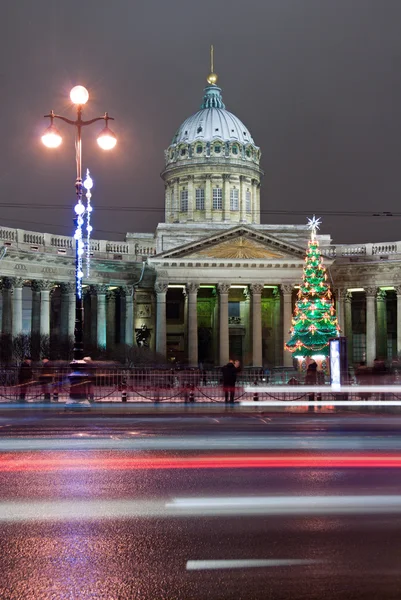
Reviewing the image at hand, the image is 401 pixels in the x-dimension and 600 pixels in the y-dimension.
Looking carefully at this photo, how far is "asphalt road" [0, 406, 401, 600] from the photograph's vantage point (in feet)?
22.5

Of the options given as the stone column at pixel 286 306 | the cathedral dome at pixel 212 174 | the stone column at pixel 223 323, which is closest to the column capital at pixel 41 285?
the stone column at pixel 223 323

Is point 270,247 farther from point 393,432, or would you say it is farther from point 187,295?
point 393,432

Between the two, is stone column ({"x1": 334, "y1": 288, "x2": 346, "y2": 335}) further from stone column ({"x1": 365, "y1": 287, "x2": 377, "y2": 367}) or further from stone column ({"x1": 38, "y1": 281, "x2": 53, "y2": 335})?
stone column ({"x1": 38, "y1": 281, "x2": 53, "y2": 335})

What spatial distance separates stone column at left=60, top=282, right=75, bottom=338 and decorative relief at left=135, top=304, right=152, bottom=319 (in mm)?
9744

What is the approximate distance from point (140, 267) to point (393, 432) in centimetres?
5315

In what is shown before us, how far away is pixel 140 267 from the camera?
69688 millimetres

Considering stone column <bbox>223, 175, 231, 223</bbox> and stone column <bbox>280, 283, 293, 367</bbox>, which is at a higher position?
stone column <bbox>223, 175, 231, 223</bbox>

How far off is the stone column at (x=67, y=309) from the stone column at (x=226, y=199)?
85.5ft

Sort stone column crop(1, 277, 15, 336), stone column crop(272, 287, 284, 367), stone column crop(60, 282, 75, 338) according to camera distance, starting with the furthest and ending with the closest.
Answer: stone column crop(272, 287, 284, 367), stone column crop(60, 282, 75, 338), stone column crop(1, 277, 15, 336)

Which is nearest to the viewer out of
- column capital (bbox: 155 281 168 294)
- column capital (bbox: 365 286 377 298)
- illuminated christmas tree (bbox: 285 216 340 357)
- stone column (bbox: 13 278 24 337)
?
illuminated christmas tree (bbox: 285 216 340 357)

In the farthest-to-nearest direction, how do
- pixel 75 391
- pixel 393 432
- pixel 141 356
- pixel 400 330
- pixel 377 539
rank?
pixel 400 330
pixel 141 356
pixel 75 391
pixel 393 432
pixel 377 539

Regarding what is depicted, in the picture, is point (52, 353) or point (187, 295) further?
point (187, 295)

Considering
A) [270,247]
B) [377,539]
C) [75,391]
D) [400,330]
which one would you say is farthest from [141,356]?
[377,539]

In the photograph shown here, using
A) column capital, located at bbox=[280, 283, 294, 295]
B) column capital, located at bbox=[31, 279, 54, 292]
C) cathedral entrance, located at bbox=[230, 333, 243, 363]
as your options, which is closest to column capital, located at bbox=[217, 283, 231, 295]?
column capital, located at bbox=[280, 283, 294, 295]
